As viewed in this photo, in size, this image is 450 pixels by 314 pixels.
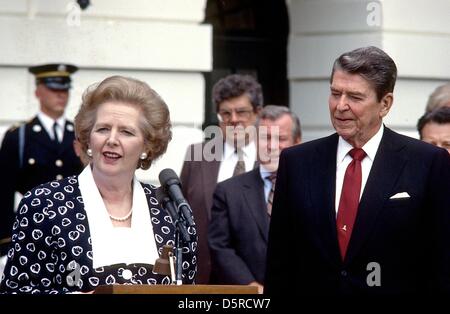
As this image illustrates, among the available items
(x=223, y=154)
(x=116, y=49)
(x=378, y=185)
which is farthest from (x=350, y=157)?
(x=116, y=49)

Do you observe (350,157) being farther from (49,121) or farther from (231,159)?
(49,121)

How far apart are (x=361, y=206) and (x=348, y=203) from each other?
0.06 metres

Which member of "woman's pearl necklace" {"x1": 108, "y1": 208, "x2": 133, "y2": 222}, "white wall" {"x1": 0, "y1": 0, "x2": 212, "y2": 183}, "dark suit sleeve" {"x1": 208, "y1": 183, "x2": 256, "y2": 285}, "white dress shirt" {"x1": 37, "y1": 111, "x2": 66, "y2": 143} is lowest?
"dark suit sleeve" {"x1": 208, "y1": 183, "x2": 256, "y2": 285}

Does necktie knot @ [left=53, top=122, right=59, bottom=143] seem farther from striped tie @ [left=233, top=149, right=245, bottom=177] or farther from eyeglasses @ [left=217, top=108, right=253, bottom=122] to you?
striped tie @ [left=233, top=149, right=245, bottom=177]

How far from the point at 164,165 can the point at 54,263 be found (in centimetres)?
505

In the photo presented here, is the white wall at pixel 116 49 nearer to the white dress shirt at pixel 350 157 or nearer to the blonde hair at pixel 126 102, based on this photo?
the blonde hair at pixel 126 102

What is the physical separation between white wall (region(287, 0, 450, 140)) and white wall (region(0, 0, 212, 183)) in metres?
1.17

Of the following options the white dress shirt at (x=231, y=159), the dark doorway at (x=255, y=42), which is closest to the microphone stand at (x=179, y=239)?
the white dress shirt at (x=231, y=159)

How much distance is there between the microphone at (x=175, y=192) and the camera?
540 cm

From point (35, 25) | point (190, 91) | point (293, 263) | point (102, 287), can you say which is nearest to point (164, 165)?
point (190, 91)

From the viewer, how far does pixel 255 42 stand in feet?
39.9

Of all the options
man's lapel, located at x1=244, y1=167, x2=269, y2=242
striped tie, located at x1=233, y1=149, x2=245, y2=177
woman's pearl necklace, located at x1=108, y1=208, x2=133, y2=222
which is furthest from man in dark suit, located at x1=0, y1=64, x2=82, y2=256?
woman's pearl necklace, located at x1=108, y1=208, x2=133, y2=222

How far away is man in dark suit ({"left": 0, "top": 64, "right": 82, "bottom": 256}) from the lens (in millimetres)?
9430

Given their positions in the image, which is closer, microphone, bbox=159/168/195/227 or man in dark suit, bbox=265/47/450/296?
microphone, bbox=159/168/195/227
